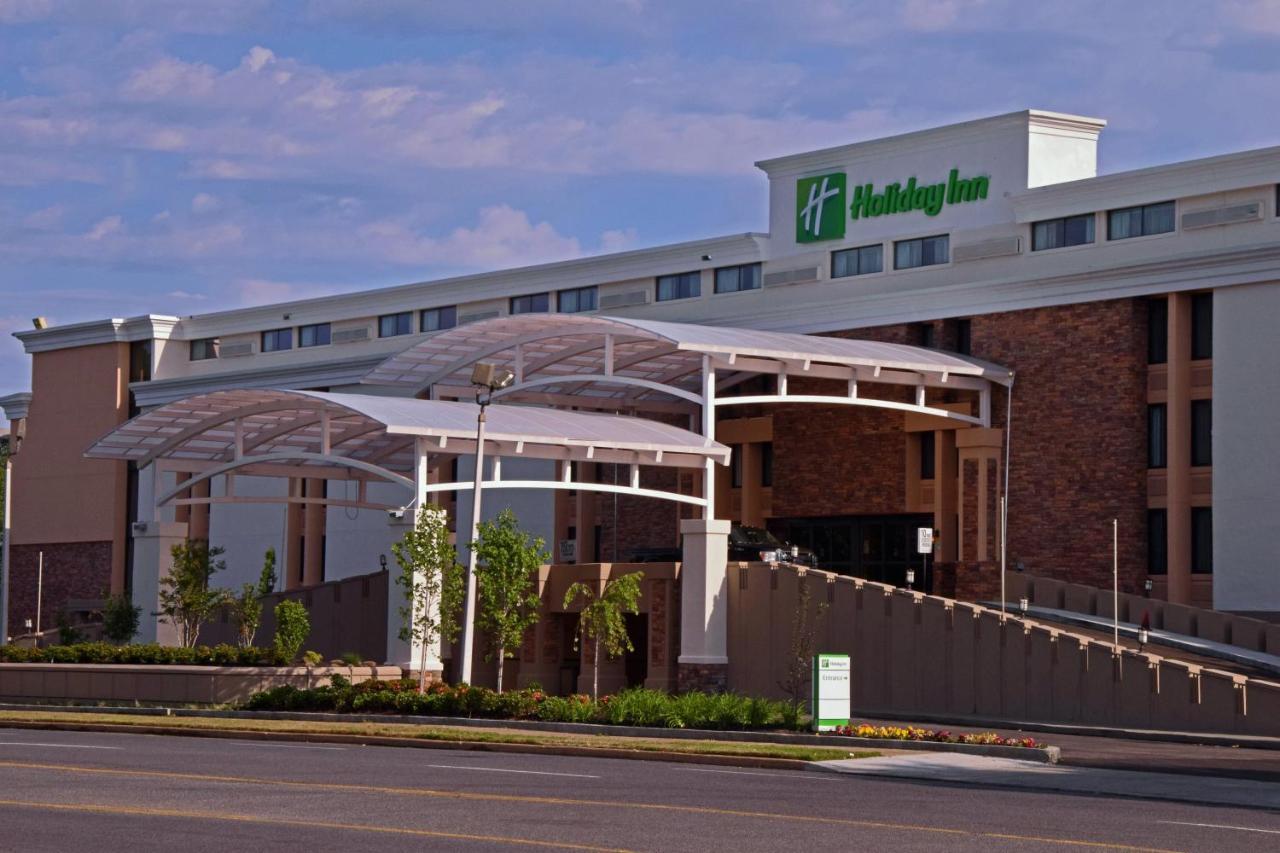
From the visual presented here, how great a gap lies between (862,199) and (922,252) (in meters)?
2.65

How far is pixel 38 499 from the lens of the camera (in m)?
76.9

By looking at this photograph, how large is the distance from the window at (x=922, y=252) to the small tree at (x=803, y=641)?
44.0ft

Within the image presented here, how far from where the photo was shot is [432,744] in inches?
1147

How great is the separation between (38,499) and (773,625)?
44.0m

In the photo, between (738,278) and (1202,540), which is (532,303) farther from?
(1202,540)

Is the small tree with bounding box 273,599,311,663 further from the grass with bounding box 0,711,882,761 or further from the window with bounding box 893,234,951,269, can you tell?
the window with bounding box 893,234,951,269

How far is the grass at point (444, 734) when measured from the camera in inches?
1064

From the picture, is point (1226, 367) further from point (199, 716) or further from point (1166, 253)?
point (199, 716)

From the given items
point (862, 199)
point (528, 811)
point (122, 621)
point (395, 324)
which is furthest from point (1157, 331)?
point (528, 811)

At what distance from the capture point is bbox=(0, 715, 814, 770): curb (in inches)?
1037

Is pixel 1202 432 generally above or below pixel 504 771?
above

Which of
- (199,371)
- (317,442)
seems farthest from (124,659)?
(199,371)

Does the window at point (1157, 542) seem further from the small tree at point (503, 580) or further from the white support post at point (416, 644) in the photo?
the white support post at point (416, 644)

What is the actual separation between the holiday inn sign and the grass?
80.7 ft
